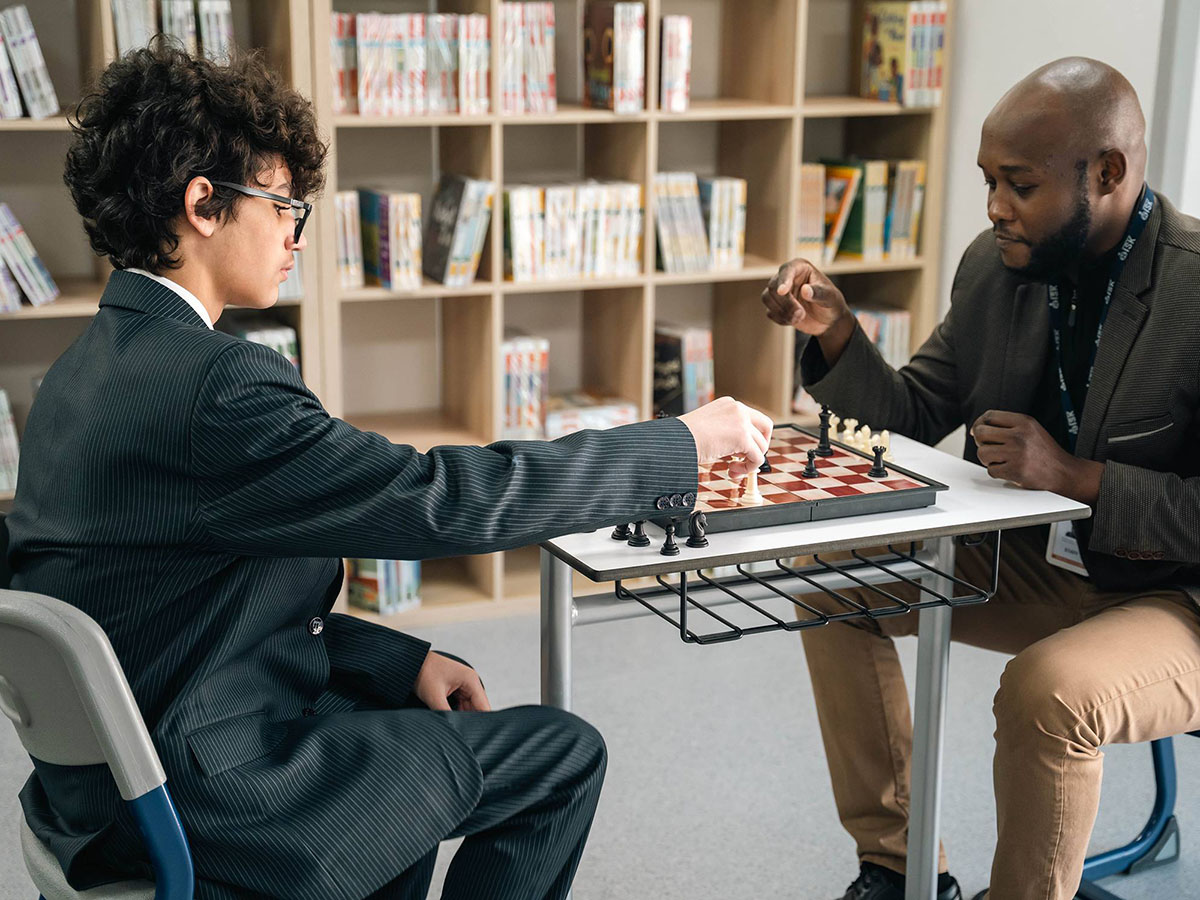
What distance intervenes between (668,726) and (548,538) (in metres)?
1.57

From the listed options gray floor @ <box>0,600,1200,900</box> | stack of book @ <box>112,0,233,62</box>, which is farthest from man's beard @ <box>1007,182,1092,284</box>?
stack of book @ <box>112,0,233,62</box>

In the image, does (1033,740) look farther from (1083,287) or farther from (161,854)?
(161,854)

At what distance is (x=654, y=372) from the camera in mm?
3832

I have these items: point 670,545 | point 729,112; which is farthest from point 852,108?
point 670,545

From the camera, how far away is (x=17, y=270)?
3.08 meters

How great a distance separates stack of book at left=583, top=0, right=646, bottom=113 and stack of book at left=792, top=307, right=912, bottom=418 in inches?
37.5

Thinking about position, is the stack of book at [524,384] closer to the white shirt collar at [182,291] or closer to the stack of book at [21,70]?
the stack of book at [21,70]

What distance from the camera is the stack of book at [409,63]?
10.7ft

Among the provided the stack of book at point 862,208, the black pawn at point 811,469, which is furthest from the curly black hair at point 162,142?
the stack of book at point 862,208

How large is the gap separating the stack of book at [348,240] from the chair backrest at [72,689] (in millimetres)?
2165

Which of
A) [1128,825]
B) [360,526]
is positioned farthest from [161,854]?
[1128,825]

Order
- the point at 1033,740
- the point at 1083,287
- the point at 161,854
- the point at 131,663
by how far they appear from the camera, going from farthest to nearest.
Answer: the point at 1083,287 < the point at 1033,740 < the point at 131,663 < the point at 161,854

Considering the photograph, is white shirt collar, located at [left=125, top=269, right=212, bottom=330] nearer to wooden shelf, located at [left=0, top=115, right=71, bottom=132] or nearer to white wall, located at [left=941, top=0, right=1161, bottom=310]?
wooden shelf, located at [left=0, top=115, right=71, bottom=132]

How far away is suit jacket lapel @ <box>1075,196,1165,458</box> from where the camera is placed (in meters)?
2.02
